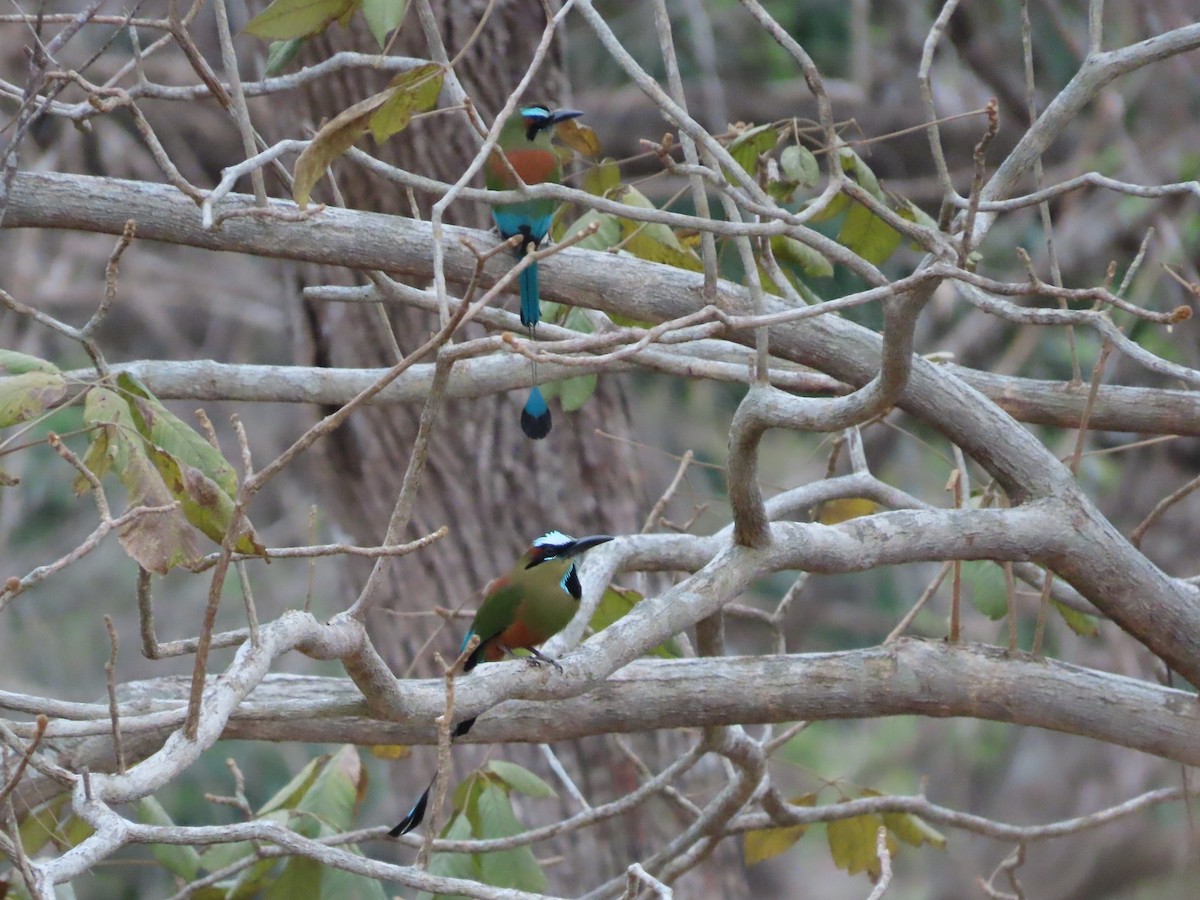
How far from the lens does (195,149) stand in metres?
7.84

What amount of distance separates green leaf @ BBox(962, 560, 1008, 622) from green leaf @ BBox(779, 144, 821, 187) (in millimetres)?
907

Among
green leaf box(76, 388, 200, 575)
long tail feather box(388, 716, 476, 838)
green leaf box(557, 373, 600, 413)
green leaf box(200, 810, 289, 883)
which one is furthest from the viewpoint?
green leaf box(557, 373, 600, 413)

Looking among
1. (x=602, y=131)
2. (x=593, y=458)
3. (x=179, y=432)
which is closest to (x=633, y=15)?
(x=602, y=131)

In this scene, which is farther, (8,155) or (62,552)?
(62,552)

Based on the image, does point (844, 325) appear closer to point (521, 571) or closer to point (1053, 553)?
point (1053, 553)

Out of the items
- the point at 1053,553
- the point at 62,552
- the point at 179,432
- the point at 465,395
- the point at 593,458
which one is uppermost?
the point at 179,432

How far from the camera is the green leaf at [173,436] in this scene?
187 centimetres

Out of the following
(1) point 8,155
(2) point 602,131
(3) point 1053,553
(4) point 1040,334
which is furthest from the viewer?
(2) point 602,131

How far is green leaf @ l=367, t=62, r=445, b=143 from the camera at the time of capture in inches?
73.7

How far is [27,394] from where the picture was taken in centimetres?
170

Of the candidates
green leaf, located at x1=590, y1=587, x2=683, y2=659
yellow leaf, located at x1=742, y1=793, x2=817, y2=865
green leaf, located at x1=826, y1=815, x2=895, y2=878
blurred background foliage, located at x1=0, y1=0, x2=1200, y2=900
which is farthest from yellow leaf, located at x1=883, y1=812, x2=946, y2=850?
blurred background foliage, located at x1=0, y1=0, x2=1200, y2=900

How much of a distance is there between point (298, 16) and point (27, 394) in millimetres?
752

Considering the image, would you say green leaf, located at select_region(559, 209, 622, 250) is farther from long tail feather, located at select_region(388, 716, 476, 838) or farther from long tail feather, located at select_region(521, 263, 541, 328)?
long tail feather, located at select_region(388, 716, 476, 838)

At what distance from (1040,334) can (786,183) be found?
360 centimetres
